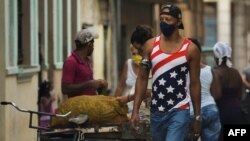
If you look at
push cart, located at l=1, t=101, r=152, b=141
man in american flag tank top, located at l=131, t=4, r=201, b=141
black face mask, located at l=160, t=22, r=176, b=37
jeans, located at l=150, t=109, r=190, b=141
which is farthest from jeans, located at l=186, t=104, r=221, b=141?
black face mask, located at l=160, t=22, r=176, b=37

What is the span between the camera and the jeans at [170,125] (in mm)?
8359

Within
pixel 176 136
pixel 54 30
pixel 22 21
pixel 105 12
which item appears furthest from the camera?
pixel 105 12

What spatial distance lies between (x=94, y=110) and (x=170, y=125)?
86 cm

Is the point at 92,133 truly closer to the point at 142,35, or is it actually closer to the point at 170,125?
the point at 170,125

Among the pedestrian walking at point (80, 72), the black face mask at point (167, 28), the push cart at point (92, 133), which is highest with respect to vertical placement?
the black face mask at point (167, 28)

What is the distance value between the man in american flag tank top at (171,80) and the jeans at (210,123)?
1718mm

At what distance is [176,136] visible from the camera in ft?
27.3

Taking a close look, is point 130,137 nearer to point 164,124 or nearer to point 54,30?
point 164,124

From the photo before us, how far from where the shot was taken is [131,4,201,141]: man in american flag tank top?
27.5 ft

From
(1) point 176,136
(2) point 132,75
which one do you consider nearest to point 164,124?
(1) point 176,136

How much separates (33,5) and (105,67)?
12188 mm

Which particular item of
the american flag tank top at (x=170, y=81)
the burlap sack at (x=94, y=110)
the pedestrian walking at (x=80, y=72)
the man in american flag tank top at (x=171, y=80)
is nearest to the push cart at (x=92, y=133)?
the burlap sack at (x=94, y=110)

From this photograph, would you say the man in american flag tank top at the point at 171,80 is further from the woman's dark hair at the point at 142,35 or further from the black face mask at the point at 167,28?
the woman's dark hair at the point at 142,35

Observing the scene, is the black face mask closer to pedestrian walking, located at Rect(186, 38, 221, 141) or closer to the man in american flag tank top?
the man in american flag tank top
